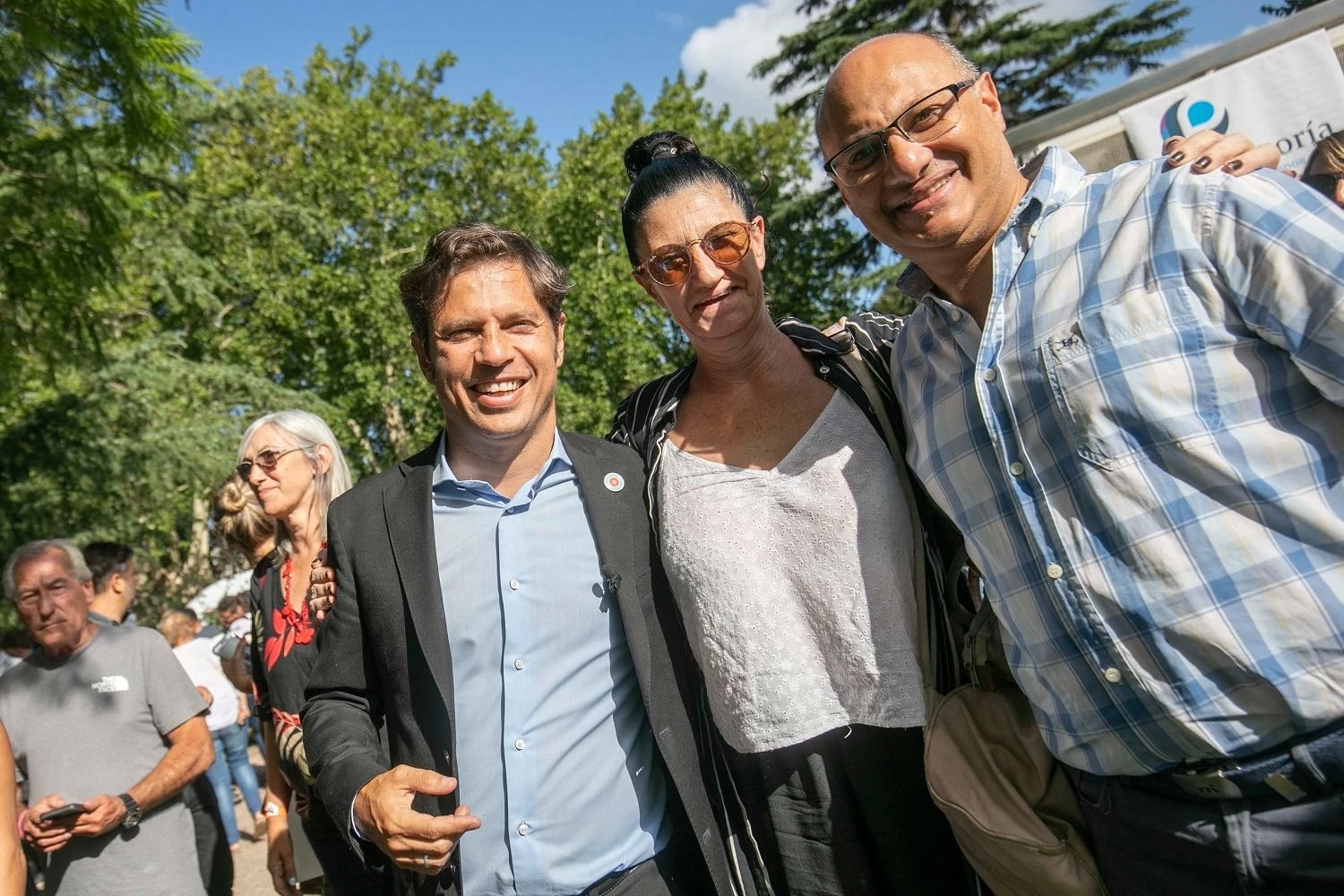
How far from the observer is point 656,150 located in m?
2.70

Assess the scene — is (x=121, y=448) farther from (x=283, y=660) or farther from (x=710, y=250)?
(x=710, y=250)

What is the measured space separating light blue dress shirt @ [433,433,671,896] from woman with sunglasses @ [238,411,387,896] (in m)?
1.08

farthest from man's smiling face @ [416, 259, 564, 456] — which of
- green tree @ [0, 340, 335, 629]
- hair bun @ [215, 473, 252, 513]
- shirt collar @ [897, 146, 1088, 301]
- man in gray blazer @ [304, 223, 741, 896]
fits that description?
green tree @ [0, 340, 335, 629]

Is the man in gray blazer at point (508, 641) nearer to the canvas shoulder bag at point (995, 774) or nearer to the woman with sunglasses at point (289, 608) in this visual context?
the canvas shoulder bag at point (995, 774)

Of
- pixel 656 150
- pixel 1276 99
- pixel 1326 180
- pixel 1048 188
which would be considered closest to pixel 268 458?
pixel 656 150

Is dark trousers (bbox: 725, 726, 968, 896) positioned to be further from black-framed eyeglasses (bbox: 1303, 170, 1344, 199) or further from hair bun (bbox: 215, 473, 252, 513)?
hair bun (bbox: 215, 473, 252, 513)

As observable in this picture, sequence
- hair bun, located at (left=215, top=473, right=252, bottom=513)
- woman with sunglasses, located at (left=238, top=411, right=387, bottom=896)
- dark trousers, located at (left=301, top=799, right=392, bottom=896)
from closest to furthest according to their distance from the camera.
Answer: dark trousers, located at (left=301, top=799, right=392, bottom=896) < woman with sunglasses, located at (left=238, top=411, right=387, bottom=896) < hair bun, located at (left=215, top=473, right=252, bottom=513)

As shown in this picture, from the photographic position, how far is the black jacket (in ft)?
6.82

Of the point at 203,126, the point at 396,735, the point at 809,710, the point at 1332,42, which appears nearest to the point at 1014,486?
the point at 809,710

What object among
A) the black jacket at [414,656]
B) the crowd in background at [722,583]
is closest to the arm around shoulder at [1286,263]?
the crowd in background at [722,583]

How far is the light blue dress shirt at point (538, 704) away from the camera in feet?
6.83

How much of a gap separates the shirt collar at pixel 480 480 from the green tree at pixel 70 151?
5698mm

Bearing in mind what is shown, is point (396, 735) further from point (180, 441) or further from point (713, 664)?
point (180, 441)

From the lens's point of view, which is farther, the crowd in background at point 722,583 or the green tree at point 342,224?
the green tree at point 342,224
